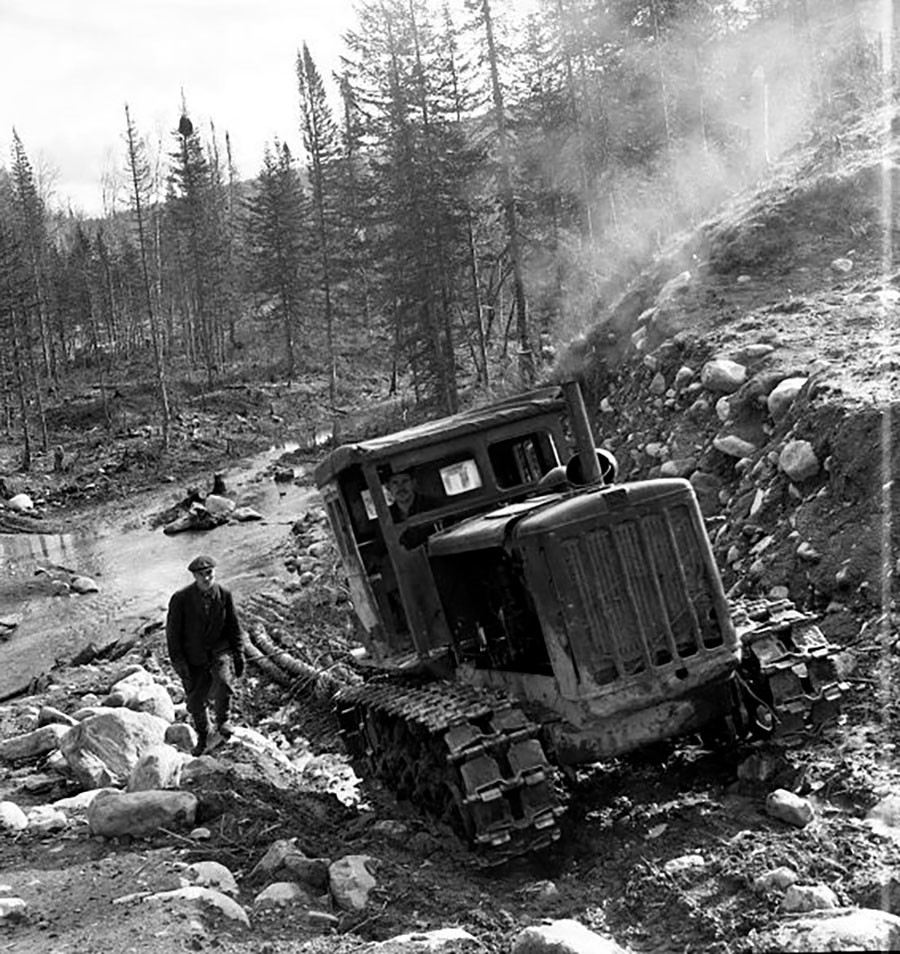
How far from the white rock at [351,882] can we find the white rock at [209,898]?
0.57 metres

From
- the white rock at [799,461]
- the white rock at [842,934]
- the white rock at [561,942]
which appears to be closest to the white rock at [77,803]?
the white rock at [561,942]

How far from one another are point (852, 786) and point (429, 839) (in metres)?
2.65

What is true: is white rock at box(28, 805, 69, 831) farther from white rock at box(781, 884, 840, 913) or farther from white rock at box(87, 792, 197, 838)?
white rock at box(781, 884, 840, 913)

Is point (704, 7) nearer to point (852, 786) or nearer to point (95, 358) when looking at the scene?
point (852, 786)

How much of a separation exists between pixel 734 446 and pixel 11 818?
784 cm

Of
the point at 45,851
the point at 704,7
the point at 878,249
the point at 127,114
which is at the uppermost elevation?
the point at 127,114

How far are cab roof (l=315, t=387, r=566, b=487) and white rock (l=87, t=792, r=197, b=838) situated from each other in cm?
269

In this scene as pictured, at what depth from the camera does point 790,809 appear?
20.7ft

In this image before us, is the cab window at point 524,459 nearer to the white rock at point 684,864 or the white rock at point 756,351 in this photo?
the white rock at point 684,864

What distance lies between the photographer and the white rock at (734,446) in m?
11.8

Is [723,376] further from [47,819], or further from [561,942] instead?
[561,942]

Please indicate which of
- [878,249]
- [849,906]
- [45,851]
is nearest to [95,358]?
[878,249]

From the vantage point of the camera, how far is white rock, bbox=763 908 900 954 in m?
4.18

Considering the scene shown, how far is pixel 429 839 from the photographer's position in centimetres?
730
